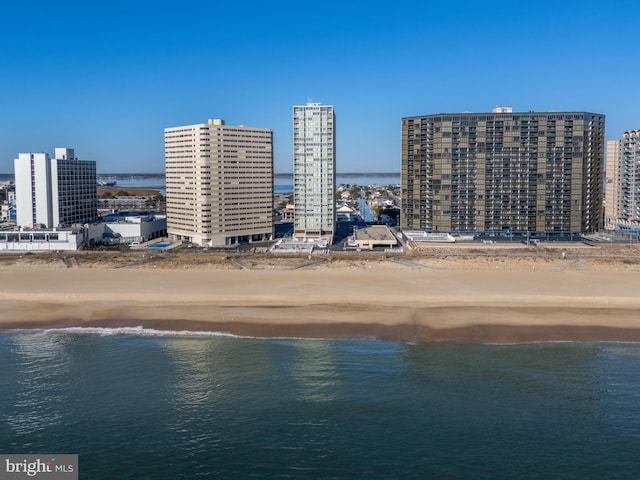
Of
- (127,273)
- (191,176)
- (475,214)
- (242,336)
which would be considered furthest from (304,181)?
(242,336)

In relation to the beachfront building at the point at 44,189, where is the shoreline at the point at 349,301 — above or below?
below

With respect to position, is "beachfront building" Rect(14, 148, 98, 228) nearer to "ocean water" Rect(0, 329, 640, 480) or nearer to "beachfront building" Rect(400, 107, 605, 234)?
"ocean water" Rect(0, 329, 640, 480)

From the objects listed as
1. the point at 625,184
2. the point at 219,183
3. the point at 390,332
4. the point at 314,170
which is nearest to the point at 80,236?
the point at 219,183

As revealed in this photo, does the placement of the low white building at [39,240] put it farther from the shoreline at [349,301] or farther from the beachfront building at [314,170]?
the beachfront building at [314,170]

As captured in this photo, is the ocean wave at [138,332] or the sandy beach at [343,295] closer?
the ocean wave at [138,332]

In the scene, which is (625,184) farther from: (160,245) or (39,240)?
(39,240)

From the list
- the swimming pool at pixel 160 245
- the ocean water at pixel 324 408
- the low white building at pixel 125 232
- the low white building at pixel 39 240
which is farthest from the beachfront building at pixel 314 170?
the ocean water at pixel 324 408

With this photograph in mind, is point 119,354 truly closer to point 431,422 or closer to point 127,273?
point 431,422
